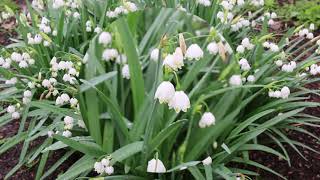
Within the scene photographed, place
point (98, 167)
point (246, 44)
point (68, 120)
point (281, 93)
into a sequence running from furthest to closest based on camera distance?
1. point (246, 44)
2. point (281, 93)
3. point (68, 120)
4. point (98, 167)

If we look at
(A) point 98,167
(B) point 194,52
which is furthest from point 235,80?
(A) point 98,167

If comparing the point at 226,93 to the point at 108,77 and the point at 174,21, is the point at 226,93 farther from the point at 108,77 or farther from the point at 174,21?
the point at 108,77

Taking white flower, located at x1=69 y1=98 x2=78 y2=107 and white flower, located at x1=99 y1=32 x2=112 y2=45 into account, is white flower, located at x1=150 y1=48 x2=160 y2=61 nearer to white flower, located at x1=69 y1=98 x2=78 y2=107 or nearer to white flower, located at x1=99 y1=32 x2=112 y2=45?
white flower, located at x1=99 y1=32 x2=112 y2=45

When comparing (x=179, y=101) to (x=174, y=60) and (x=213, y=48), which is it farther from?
(x=213, y=48)

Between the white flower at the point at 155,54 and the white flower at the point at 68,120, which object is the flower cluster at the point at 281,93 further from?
the white flower at the point at 68,120

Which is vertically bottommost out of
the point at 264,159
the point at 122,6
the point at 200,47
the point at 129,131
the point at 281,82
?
the point at 264,159

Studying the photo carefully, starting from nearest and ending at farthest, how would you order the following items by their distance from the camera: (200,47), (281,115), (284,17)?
(200,47)
(281,115)
(284,17)

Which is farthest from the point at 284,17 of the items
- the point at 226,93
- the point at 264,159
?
the point at 226,93

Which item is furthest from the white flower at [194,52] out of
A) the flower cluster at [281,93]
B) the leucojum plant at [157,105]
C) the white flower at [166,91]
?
the flower cluster at [281,93]
